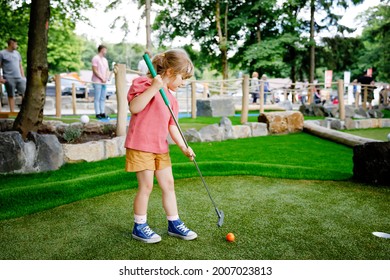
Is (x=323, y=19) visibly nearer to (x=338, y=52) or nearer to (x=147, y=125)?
(x=338, y=52)

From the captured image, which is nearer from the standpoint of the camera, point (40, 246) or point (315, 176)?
point (40, 246)

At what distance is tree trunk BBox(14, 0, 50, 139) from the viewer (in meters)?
4.23

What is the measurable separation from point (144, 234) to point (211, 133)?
4138 mm

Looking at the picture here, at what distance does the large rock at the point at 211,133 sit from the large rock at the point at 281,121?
1.39 meters

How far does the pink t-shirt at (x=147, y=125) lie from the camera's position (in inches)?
77.0

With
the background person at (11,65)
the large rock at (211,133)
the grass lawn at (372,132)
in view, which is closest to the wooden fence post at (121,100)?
the large rock at (211,133)

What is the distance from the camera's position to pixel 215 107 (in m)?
9.43

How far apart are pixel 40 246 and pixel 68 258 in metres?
0.24

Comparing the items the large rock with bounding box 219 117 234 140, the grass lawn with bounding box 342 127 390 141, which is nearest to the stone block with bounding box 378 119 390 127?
the grass lawn with bounding box 342 127 390 141

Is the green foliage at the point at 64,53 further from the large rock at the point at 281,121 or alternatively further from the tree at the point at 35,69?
the tree at the point at 35,69

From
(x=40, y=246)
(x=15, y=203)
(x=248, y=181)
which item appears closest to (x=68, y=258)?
(x=40, y=246)
